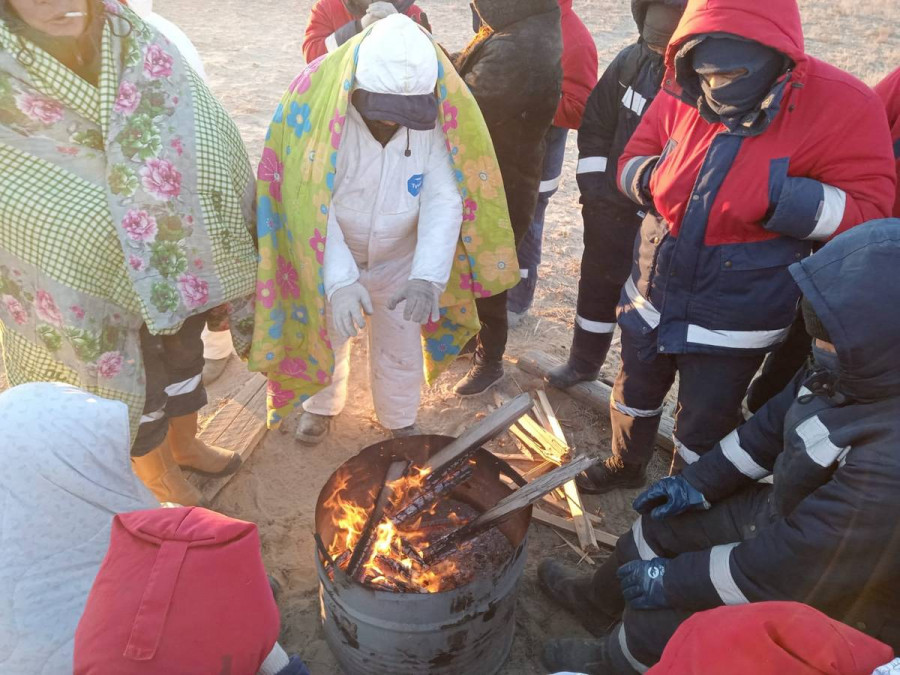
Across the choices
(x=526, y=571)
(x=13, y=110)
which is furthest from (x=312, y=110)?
(x=526, y=571)

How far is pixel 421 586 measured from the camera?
112 inches

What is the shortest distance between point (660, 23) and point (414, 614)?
9.75ft

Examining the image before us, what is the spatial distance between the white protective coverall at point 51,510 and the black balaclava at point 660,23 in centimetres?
300

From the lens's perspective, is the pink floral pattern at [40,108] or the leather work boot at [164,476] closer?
the pink floral pattern at [40,108]

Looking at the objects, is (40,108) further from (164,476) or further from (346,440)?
(346,440)

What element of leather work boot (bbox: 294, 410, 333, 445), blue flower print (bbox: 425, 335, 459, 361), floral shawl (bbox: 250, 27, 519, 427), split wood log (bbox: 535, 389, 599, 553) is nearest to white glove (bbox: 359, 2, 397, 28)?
floral shawl (bbox: 250, 27, 519, 427)

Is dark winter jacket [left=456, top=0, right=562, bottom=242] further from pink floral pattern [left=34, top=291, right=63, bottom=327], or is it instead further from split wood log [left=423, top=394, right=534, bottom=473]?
pink floral pattern [left=34, top=291, right=63, bottom=327]

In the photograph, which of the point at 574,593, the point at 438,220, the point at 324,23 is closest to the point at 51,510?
the point at 438,220

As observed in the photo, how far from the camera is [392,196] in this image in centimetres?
306

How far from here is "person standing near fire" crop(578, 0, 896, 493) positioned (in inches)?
97.0

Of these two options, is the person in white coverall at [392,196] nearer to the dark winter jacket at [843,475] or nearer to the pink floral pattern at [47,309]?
the pink floral pattern at [47,309]

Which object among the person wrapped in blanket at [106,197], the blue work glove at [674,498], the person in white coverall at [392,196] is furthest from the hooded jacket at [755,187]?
the person wrapped in blanket at [106,197]

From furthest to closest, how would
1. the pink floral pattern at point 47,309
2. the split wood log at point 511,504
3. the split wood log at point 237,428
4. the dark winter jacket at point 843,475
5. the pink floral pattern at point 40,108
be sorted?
the split wood log at point 237,428, the split wood log at point 511,504, the pink floral pattern at point 47,309, the pink floral pattern at point 40,108, the dark winter jacket at point 843,475

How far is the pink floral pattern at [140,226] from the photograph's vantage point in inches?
99.0
